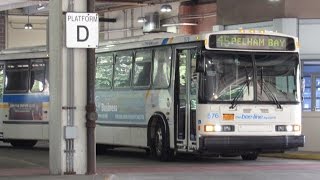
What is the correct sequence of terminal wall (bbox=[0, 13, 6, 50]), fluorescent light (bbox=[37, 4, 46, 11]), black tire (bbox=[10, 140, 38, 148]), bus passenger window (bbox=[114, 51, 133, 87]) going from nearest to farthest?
bus passenger window (bbox=[114, 51, 133, 87]) → black tire (bbox=[10, 140, 38, 148]) → fluorescent light (bbox=[37, 4, 46, 11]) → terminal wall (bbox=[0, 13, 6, 50])

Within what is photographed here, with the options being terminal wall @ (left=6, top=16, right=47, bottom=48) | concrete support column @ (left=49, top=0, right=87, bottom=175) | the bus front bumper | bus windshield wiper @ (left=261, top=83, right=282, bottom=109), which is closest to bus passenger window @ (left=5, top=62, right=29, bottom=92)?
the bus front bumper

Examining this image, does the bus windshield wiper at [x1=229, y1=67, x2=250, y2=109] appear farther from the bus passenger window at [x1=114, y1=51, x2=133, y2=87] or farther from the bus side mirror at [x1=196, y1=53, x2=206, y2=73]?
the bus passenger window at [x1=114, y1=51, x2=133, y2=87]

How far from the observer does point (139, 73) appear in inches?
735

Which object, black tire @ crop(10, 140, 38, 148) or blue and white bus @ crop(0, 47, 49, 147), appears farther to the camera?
black tire @ crop(10, 140, 38, 148)

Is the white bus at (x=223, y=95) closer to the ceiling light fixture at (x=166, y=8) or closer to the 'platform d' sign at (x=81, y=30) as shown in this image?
the 'platform d' sign at (x=81, y=30)

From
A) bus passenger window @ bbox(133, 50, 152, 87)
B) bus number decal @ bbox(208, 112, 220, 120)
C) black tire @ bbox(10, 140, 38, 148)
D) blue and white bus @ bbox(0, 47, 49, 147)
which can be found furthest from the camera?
black tire @ bbox(10, 140, 38, 148)

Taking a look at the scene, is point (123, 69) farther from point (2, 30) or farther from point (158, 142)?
point (2, 30)

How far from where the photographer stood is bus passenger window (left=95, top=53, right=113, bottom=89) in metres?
19.9

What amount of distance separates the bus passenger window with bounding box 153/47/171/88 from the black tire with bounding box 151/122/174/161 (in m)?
1.07

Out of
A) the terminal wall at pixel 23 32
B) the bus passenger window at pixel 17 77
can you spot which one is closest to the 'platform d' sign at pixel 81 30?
the bus passenger window at pixel 17 77

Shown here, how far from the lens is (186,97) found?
55.1 ft

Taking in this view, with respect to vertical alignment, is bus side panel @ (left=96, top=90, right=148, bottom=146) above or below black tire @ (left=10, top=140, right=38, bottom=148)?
above

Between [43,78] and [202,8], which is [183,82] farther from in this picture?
[202,8]

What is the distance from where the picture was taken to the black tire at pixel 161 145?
17308 millimetres
